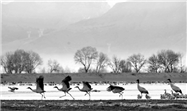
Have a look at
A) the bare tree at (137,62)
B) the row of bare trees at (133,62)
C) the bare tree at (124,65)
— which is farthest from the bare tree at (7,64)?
the bare tree at (137,62)

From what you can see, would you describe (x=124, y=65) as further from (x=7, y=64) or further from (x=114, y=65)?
(x=7, y=64)

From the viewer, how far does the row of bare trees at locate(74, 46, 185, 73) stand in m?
140

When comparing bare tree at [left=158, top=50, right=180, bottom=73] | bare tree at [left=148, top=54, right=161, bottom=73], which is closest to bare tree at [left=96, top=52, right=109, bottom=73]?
bare tree at [left=148, top=54, right=161, bottom=73]

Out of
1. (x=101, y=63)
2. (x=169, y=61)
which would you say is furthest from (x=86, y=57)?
(x=169, y=61)

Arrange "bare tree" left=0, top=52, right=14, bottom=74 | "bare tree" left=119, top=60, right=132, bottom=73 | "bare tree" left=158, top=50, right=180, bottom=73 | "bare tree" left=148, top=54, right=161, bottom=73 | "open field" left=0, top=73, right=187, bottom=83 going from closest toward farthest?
"open field" left=0, top=73, right=187, bottom=83
"bare tree" left=0, top=52, right=14, bottom=74
"bare tree" left=158, top=50, right=180, bottom=73
"bare tree" left=148, top=54, right=161, bottom=73
"bare tree" left=119, top=60, right=132, bottom=73

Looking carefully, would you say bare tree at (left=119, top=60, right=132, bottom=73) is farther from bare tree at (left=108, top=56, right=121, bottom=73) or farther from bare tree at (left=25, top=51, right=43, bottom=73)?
bare tree at (left=25, top=51, right=43, bottom=73)

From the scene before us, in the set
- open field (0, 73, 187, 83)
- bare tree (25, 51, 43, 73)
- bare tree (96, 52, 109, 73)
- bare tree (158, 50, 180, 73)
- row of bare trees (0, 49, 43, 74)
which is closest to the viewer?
open field (0, 73, 187, 83)

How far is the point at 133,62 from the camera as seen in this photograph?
153m

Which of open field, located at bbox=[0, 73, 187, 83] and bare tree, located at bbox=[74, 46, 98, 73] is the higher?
bare tree, located at bbox=[74, 46, 98, 73]

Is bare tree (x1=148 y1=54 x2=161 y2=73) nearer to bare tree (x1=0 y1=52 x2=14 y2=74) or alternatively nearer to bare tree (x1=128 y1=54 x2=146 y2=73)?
bare tree (x1=128 y1=54 x2=146 y2=73)

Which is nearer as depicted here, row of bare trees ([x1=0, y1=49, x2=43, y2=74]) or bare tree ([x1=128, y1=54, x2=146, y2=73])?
row of bare trees ([x1=0, y1=49, x2=43, y2=74])

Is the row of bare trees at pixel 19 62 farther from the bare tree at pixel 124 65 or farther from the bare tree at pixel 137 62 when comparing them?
the bare tree at pixel 137 62

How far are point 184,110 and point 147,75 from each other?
8418 centimetres

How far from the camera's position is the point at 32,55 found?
154m
